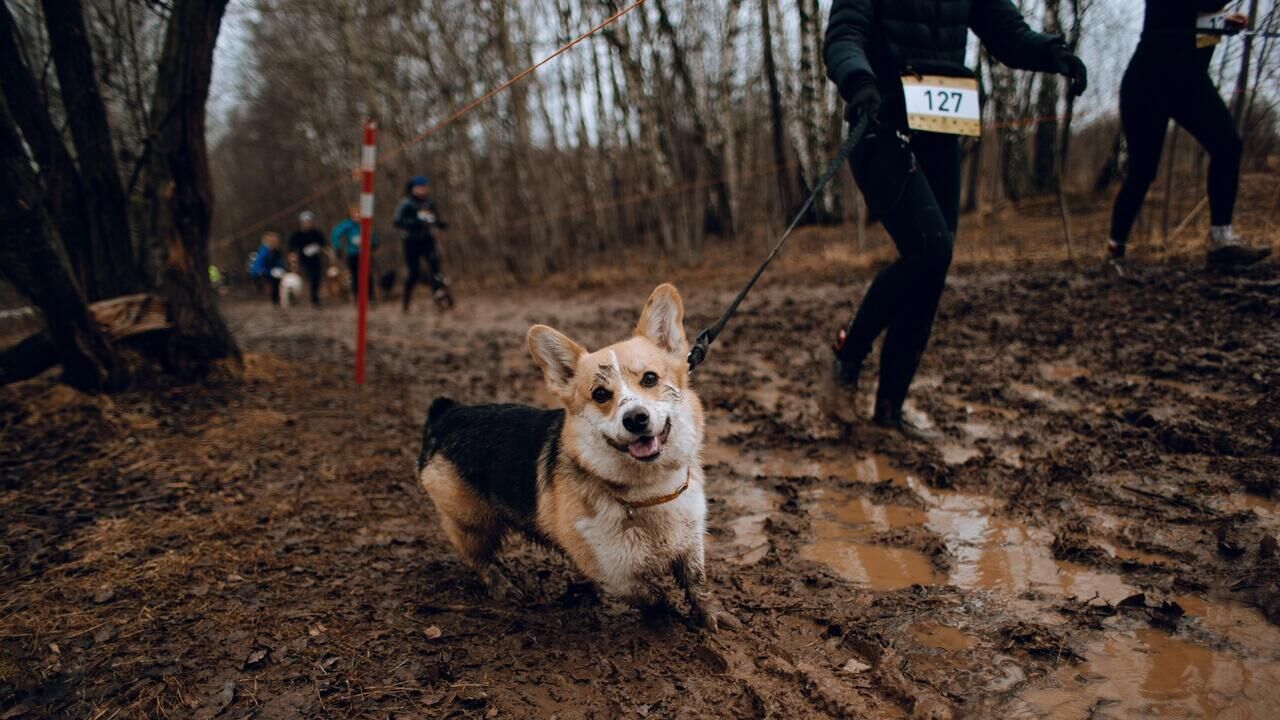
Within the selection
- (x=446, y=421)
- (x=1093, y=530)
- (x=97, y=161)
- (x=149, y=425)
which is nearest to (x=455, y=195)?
(x=97, y=161)

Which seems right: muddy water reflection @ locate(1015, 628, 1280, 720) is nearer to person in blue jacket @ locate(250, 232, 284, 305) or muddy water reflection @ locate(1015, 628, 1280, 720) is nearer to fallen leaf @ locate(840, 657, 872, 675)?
fallen leaf @ locate(840, 657, 872, 675)

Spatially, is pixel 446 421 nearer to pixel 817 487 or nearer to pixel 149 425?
pixel 817 487

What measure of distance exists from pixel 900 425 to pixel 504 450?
7.14ft

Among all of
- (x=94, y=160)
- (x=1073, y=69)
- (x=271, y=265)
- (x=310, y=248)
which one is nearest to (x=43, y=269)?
(x=94, y=160)

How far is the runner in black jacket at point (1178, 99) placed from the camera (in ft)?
14.6

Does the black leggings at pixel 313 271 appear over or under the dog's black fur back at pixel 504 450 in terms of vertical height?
over

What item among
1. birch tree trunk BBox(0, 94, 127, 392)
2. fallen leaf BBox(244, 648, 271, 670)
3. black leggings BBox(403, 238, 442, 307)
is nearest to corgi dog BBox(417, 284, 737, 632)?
fallen leaf BBox(244, 648, 271, 670)

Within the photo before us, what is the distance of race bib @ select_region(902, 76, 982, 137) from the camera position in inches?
126

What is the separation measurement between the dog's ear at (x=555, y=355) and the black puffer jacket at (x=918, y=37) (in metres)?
1.71

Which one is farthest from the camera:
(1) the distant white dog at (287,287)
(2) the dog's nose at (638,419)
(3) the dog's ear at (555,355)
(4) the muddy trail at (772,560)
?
(1) the distant white dog at (287,287)

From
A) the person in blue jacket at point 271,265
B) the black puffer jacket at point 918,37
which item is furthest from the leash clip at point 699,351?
the person in blue jacket at point 271,265

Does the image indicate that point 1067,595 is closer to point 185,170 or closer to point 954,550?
point 954,550

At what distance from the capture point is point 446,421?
320 centimetres

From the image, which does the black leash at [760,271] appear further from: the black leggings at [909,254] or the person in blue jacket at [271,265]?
the person in blue jacket at [271,265]
